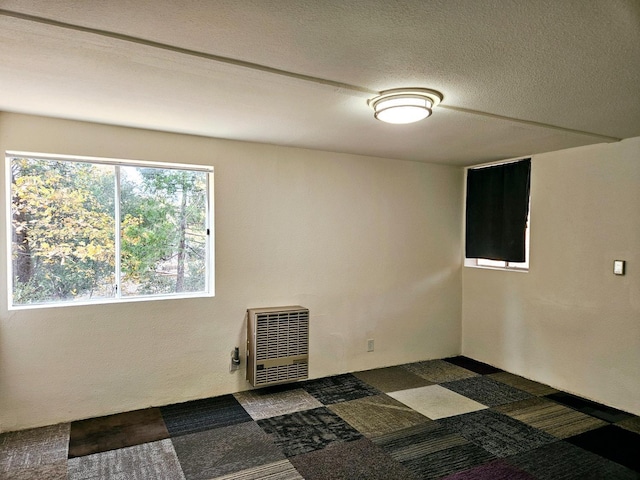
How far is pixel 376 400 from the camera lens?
372 cm

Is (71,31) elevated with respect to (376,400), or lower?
elevated

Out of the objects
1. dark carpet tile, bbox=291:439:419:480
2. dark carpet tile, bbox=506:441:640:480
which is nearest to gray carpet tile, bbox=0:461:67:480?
dark carpet tile, bbox=291:439:419:480

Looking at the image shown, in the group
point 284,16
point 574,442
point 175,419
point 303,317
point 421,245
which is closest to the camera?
point 284,16

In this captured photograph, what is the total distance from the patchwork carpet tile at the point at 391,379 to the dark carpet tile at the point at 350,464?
1185 mm

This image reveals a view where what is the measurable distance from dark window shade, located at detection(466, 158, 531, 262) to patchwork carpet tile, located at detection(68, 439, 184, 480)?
3797mm

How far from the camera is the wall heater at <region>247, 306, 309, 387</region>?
371 cm

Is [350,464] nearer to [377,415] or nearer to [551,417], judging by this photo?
[377,415]

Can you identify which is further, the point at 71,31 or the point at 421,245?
the point at 421,245

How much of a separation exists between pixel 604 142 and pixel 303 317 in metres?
3.12

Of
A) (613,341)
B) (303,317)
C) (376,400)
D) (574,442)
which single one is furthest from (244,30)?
(613,341)

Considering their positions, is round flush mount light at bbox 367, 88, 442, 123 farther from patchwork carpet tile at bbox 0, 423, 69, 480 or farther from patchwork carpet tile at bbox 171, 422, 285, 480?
patchwork carpet tile at bbox 0, 423, 69, 480

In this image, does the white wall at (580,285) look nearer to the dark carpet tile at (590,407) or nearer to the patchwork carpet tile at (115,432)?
the dark carpet tile at (590,407)

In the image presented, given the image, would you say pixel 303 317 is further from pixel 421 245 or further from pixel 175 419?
pixel 421 245

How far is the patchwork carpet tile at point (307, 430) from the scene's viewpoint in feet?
9.49
